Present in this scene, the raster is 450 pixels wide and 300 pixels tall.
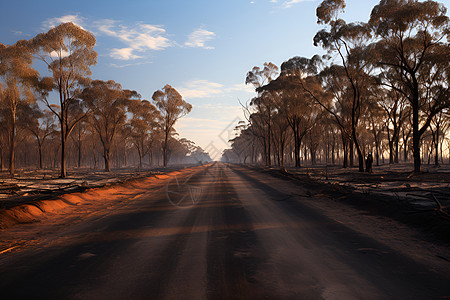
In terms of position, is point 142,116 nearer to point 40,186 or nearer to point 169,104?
point 169,104

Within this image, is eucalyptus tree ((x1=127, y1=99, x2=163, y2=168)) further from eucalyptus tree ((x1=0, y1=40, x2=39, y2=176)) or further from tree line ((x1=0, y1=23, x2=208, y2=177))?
eucalyptus tree ((x1=0, y1=40, x2=39, y2=176))

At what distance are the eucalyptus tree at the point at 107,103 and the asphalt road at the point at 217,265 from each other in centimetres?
3451

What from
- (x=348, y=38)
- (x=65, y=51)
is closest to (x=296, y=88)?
(x=348, y=38)

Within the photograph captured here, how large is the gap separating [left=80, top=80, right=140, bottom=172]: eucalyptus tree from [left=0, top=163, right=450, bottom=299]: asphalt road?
34.5 m

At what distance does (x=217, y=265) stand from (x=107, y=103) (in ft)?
139

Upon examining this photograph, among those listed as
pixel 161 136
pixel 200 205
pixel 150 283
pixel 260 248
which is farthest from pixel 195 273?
pixel 161 136

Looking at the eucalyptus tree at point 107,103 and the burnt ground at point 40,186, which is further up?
the eucalyptus tree at point 107,103

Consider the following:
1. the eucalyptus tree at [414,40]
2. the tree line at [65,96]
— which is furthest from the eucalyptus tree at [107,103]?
the eucalyptus tree at [414,40]

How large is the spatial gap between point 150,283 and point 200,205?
23.1 ft

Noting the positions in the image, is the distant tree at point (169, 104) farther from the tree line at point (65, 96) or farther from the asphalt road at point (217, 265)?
the asphalt road at point (217, 265)

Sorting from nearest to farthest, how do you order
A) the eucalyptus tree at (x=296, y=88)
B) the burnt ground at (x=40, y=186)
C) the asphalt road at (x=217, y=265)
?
the asphalt road at (x=217, y=265) < the burnt ground at (x=40, y=186) < the eucalyptus tree at (x=296, y=88)

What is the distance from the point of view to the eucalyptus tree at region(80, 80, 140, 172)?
125ft

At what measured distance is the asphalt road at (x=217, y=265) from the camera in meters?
3.51

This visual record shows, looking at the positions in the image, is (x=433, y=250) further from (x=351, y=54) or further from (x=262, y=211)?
(x=351, y=54)
